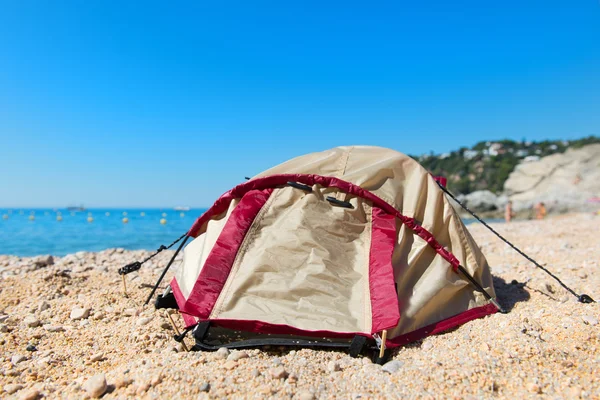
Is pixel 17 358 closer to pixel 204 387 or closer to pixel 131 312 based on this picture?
pixel 131 312

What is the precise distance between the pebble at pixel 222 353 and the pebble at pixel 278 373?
539 millimetres

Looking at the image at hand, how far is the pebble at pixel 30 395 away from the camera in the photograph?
8.69 ft

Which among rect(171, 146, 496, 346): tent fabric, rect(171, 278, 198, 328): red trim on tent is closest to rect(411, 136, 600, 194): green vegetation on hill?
rect(171, 146, 496, 346): tent fabric

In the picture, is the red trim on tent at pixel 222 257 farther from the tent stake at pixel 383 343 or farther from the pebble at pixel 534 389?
the pebble at pixel 534 389

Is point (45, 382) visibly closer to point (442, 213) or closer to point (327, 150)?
point (327, 150)

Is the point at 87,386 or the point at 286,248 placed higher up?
the point at 286,248

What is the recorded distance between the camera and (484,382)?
2674mm

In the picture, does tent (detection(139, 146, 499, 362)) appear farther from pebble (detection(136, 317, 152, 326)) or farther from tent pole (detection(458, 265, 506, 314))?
pebble (detection(136, 317, 152, 326))

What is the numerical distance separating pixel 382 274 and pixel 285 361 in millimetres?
1341

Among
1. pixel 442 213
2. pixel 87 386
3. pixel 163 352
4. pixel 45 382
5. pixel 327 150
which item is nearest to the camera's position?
pixel 87 386

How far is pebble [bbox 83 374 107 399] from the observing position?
258cm

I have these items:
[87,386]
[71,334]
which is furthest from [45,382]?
[71,334]

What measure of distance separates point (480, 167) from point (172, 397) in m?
91.4

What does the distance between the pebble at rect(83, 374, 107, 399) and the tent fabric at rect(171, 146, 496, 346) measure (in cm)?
104
